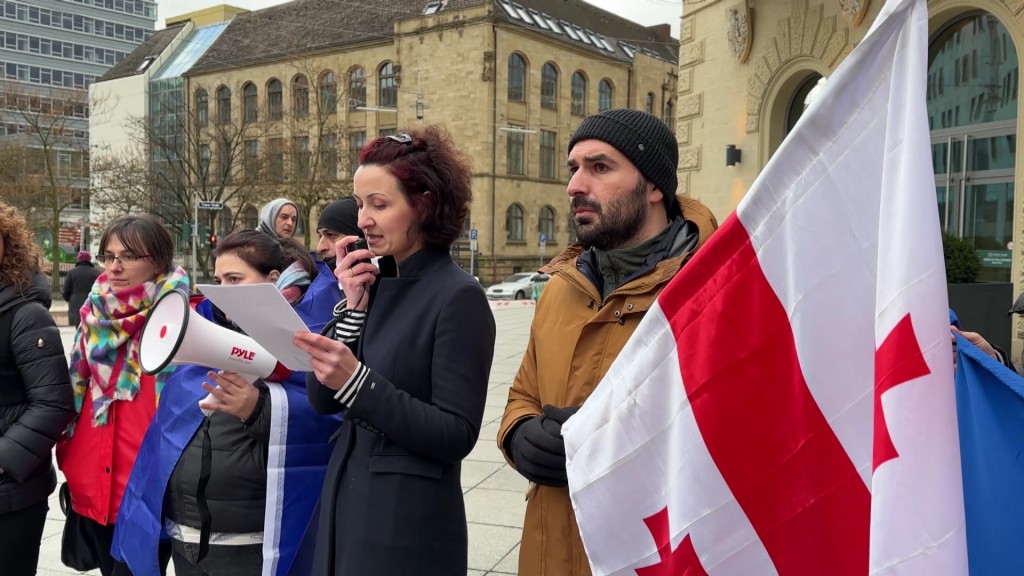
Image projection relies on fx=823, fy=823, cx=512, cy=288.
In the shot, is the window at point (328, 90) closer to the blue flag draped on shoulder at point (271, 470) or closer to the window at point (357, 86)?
the window at point (357, 86)

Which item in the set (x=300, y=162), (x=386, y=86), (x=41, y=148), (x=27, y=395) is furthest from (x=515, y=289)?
(x=27, y=395)

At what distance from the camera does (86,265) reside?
1374 centimetres

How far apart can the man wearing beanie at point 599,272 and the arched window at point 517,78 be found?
4337 cm

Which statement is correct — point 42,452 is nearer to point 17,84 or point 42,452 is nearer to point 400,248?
point 400,248

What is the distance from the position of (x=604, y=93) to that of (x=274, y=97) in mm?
20555

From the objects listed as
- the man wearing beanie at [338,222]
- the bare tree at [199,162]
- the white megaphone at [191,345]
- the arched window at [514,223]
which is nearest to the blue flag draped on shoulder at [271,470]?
the white megaphone at [191,345]

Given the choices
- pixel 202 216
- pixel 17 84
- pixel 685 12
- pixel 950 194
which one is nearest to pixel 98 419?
pixel 950 194

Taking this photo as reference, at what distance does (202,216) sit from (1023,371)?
38.5 metres

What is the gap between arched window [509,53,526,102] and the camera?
44.4 m

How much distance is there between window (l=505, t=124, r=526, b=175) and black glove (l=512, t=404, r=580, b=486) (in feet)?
142

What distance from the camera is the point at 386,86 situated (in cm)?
4716

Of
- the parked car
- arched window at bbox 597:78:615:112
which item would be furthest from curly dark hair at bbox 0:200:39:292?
arched window at bbox 597:78:615:112

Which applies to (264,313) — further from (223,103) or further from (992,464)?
(223,103)

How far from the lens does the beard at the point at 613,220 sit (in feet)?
7.06
